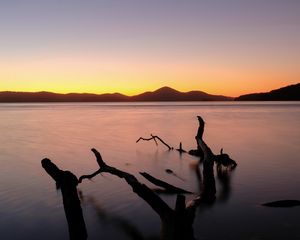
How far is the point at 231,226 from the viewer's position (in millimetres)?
11875

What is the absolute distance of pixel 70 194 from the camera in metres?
9.41

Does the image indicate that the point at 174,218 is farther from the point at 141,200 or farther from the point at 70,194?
the point at 141,200

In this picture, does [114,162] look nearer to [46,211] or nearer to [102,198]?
[102,198]

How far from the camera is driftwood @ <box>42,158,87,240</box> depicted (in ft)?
30.3

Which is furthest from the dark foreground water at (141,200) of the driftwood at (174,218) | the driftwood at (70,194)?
the driftwood at (174,218)

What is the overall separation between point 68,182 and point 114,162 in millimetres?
16188

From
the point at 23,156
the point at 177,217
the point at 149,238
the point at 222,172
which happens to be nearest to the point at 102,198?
the point at 149,238

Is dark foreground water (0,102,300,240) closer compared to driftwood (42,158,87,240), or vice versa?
driftwood (42,158,87,240)

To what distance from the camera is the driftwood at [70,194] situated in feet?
30.3

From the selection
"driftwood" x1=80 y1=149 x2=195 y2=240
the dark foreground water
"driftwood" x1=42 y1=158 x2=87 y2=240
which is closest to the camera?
"driftwood" x1=80 y1=149 x2=195 y2=240

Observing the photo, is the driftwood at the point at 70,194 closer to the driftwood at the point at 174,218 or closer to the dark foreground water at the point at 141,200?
the dark foreground water at the point at 141,200

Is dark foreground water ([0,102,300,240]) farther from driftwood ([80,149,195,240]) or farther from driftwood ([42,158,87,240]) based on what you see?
driftwood ([80,149,195,240])

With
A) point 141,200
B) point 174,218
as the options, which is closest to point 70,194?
point 174,218

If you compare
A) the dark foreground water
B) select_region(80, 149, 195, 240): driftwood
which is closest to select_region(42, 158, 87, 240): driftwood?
the dark foreground water
